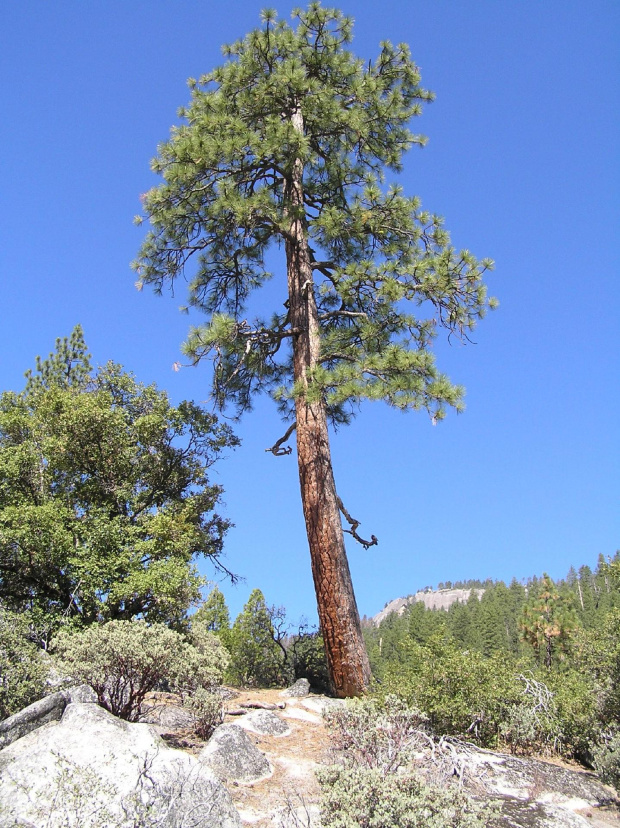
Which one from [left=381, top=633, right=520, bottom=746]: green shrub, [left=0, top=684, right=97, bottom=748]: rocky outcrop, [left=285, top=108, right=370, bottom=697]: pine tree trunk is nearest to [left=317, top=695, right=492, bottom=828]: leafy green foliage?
[left=381, top=633, right=520, bottom=746]: green shrub

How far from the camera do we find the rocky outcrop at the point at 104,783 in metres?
3.19

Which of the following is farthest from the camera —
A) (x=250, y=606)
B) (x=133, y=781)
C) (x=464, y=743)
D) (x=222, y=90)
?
(x=250, y=606)

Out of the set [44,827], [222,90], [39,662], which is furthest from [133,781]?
[222,90]

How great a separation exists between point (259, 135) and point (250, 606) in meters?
8.56

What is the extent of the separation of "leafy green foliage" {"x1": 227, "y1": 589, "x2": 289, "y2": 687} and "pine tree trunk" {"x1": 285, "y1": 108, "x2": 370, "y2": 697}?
2.88 m

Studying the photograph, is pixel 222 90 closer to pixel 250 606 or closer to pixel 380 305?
pixel 380 305

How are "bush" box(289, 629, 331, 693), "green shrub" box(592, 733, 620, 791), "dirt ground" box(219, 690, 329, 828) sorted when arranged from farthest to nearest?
1. "bush" box(289, 629, 331, 693)
2. "green shrub" box(592, 733, 620, 791)
3. "dirt ground" box(219, 690, 329, 828)

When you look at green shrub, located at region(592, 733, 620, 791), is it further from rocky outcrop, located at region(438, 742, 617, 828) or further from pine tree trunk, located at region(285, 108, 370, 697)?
pine tree trunk, located at region(285, 108, 370, 697)

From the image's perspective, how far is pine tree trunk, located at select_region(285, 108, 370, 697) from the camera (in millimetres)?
7762

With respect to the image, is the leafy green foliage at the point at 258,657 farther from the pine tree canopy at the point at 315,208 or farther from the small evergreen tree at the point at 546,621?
the small evergreen tree at the point at 546,621

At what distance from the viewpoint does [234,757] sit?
15.8 ft

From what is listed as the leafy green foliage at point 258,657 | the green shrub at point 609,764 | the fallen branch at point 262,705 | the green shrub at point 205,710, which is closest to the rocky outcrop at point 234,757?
the green shrub at point 205,710

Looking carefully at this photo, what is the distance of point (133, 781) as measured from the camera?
345cm

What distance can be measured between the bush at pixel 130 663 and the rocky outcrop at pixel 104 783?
1.31 metres
